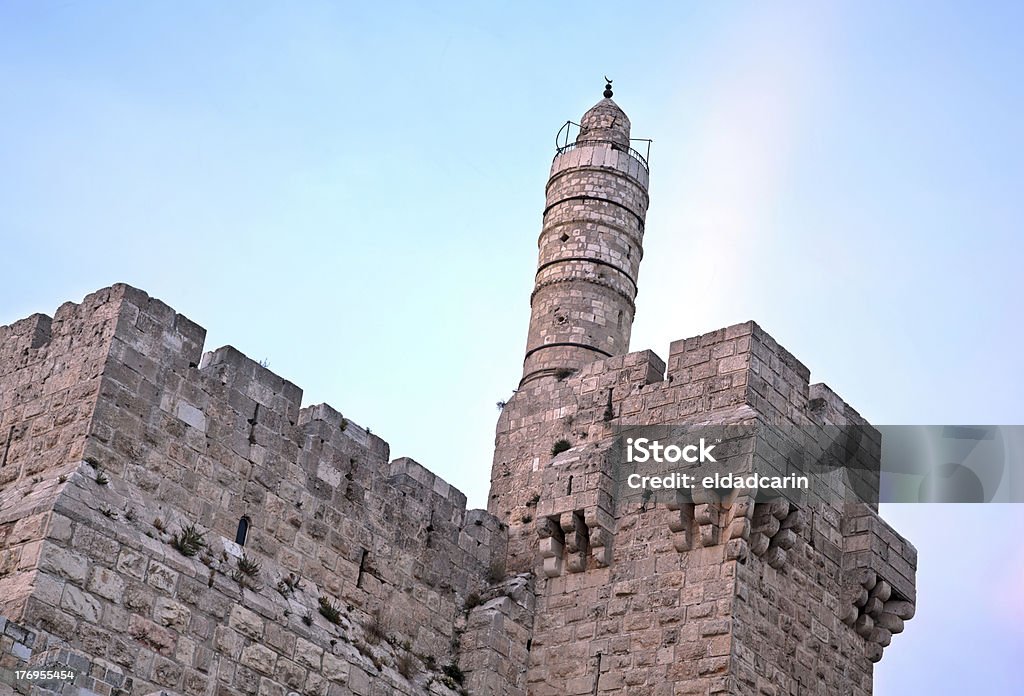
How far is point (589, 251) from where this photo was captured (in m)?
17.9

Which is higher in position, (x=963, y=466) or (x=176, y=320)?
(x=963, y=466)

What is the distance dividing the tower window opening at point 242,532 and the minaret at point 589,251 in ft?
15.2

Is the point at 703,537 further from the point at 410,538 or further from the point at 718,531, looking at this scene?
the point at 410,538

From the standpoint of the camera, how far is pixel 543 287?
17.9 meters

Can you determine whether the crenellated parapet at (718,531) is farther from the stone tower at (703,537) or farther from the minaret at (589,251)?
the minaret at (589,251)

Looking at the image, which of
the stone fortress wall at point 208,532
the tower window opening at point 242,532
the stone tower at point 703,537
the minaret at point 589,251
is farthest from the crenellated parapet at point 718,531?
the tower window opening at point 242,532

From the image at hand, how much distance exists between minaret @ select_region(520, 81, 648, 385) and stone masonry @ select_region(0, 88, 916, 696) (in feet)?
4.26

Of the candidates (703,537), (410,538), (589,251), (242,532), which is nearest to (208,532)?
(242,532)

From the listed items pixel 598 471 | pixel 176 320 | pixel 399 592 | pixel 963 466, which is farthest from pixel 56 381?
pixel 963 466

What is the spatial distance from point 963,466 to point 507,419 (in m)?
4.51

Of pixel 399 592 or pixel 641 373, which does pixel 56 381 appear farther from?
pixel 641 373

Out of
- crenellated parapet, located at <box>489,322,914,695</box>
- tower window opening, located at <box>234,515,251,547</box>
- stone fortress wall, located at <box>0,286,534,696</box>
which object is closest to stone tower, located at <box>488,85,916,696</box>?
crenellated parapet, located at <box>489,322,914,695</box>

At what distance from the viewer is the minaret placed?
1719cm

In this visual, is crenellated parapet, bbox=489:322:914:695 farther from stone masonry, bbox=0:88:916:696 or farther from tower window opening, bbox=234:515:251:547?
tower window opening, bbox=234:515:251:547
